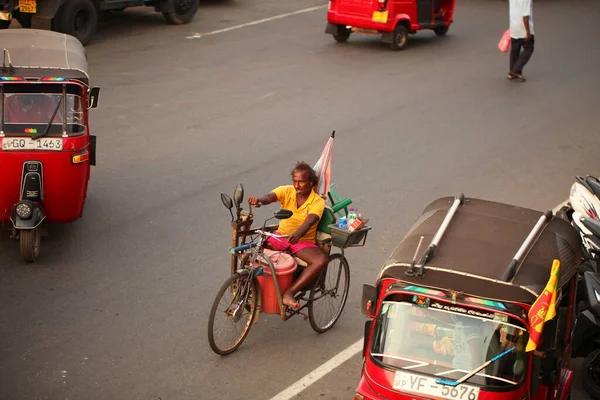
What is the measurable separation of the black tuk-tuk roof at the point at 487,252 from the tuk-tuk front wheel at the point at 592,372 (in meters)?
1.25

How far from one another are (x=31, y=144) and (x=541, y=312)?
20.1 ft

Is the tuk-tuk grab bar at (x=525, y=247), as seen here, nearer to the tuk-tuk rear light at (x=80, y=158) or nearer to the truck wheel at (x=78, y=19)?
the tuk-tuk rear light at (x=80, y=158)

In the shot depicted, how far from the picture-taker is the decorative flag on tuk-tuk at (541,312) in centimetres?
577

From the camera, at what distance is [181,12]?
21.2m

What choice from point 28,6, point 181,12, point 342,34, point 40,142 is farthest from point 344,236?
point 181,12

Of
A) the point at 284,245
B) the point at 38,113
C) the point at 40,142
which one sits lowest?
the point at 284,245

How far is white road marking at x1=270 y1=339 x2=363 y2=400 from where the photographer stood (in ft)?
25.1

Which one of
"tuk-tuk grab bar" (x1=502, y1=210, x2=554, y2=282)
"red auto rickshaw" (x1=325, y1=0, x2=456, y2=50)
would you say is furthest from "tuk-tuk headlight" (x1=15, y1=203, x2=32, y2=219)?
"red auto rickshaw" (x1=325, y1=0, x2=456, y2=50)

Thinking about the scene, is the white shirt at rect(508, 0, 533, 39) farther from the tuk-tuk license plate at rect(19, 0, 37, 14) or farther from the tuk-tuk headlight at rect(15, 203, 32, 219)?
the tuk-tuk headlight at rect(15, 203, 32, 219)

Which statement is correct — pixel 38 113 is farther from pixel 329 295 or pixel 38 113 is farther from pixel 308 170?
pixel 329 295

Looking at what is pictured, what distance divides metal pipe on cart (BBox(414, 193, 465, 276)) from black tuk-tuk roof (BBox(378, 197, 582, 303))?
0.04 meters

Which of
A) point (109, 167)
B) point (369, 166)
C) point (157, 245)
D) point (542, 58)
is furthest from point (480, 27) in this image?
point (157, 245)

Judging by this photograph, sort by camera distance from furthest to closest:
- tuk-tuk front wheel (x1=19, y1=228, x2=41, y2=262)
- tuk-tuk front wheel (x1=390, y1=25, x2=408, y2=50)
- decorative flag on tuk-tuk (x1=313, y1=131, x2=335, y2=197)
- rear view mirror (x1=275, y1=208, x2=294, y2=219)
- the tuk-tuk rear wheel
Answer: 1. the tuk-tuk rear wheel
2. tuk-tuk front wheel (x1=390, y1=25, x2=408, y2=50)
3. tuk-tuk front wheel (x1=19, y1=228, x2=41, y2=262)
4. decorative flag on tuk-tuk (x1=313, y1=131, x2=335, y2=197)
5. rear view mirror (x1=275, y1=208, x2=294, y2=219)

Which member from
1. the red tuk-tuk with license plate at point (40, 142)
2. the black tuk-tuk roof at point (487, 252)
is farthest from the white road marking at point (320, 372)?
the red tuk-tuk with license plate at point (40, 142)
